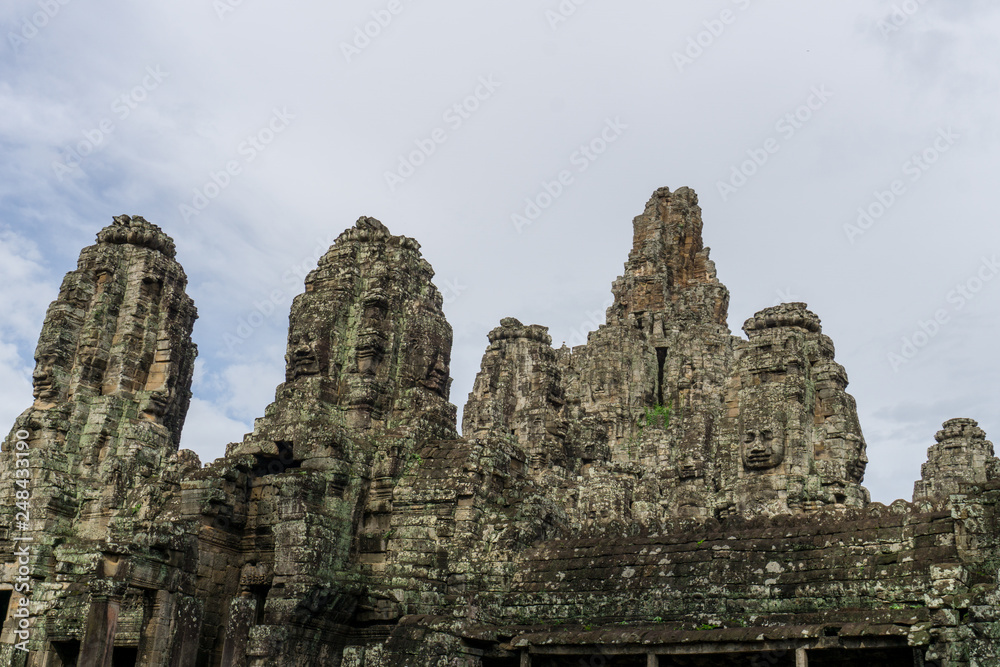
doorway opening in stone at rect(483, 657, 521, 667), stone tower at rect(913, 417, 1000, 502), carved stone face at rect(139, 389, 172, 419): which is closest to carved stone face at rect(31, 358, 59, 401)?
carved stone face at rect(139, 389, 172, 419)

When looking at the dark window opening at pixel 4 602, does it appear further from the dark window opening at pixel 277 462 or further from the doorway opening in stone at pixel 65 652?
the dark window opening at pixel 277 462

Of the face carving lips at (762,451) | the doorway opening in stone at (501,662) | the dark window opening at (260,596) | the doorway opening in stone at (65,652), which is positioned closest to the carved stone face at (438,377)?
the dark window opening at (260,596)

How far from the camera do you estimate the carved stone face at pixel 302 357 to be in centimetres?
2159

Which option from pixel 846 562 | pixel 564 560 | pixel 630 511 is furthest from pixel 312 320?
pixel 630 511

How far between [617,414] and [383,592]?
2981 cm

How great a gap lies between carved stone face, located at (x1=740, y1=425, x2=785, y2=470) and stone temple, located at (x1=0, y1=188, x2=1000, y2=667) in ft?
0.22

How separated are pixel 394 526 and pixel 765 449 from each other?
1024 cm

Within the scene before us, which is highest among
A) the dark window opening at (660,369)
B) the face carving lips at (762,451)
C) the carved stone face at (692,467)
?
the dark window opening at (660,369)

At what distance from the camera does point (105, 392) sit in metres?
26.1

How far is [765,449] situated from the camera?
25.6 metres

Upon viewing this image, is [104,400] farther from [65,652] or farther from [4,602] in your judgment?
[65,652]

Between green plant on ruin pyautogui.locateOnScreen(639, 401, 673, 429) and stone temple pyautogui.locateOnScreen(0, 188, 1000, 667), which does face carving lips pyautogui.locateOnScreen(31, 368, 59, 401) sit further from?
green plant on ruin pyautogui.locateOnScreen(639, 401, 673, 429)

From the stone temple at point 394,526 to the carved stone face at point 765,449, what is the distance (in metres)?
0.07

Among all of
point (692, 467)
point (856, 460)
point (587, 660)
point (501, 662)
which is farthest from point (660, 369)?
point (587, 660)
